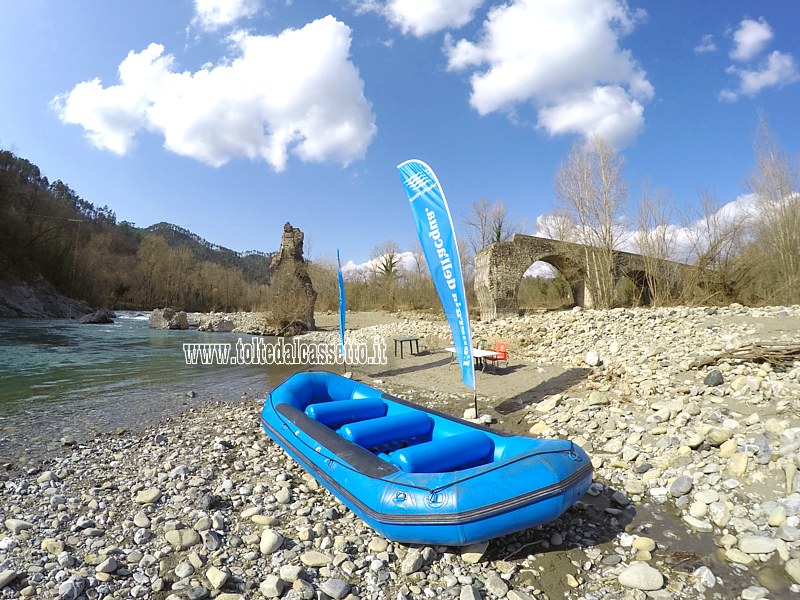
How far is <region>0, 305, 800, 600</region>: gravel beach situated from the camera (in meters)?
2.37

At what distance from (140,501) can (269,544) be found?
1601 mm

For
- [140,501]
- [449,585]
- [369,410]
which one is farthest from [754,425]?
[140,501]

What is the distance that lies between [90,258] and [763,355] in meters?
54.3

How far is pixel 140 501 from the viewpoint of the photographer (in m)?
3.43

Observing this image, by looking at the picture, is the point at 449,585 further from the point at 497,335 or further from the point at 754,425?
the point at 497,335

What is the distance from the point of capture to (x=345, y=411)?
185 inches

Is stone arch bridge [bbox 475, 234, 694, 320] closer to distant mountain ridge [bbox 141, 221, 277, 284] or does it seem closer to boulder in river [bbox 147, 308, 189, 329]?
boulder in river [bbox 147, 308, 189, 329]

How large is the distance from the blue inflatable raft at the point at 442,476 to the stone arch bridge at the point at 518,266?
13886 mm

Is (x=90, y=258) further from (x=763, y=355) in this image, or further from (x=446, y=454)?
(x=763, y=355)

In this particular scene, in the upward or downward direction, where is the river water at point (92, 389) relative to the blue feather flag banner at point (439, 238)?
downward

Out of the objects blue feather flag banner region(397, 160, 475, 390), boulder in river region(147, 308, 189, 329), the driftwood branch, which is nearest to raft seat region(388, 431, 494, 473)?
blue feather flag banner region(397, 160, 475, 390)

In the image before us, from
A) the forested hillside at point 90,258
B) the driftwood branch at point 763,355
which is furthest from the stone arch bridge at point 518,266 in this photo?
the forested hillside at point 90,258

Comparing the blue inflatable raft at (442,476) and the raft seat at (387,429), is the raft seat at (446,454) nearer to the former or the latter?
the blue inflatable raft at (442,476)

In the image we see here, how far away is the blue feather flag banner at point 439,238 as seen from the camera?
4.84 m
